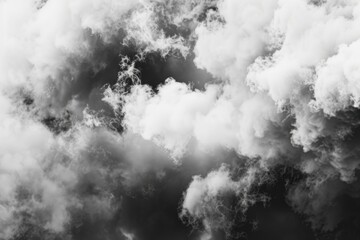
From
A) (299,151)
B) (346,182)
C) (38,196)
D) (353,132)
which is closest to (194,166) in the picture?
(299,151)

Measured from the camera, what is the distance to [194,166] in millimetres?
36469

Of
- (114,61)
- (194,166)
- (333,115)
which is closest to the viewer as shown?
(333,115)

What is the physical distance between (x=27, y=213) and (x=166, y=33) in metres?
29.9

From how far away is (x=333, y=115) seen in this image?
23.1 m

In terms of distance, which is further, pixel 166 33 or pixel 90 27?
pixel 90 27

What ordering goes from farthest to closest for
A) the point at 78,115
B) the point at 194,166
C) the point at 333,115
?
the point at 78,115, the point at 194,166, the point at 333,115

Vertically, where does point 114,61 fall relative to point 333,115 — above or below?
above

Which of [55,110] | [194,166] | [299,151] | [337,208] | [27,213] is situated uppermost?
[55,110]

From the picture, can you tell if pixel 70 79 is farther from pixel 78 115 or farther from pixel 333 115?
pixel 333 115

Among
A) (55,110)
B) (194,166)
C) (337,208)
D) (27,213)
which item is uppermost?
(55,110)

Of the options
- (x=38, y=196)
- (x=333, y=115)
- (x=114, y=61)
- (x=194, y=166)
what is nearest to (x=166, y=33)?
(x=114, y=61)

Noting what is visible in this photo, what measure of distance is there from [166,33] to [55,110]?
16049 mm

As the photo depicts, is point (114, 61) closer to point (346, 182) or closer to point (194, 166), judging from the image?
point (194, 166)

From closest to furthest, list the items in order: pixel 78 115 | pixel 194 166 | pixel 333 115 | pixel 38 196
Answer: pixel 333 115
pixel 194 166
pixel 78 115
pixel 38 196
